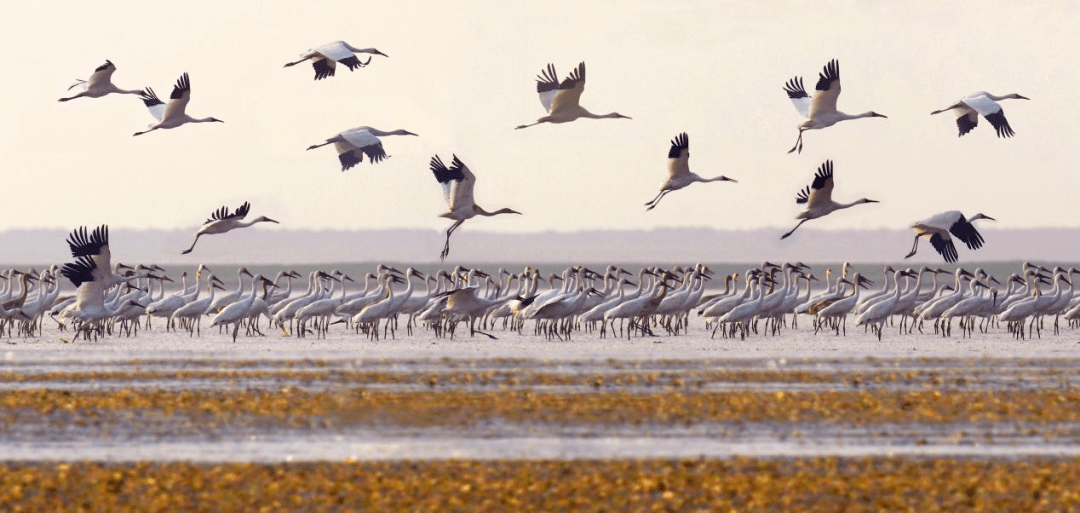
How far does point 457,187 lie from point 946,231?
9210mm

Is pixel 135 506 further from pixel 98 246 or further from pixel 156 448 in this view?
pixel 98 246

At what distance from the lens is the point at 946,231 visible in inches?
1267

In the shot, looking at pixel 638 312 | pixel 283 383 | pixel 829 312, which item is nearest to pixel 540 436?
pixel 283 383

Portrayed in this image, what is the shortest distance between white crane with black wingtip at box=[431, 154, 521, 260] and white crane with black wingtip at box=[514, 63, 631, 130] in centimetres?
249

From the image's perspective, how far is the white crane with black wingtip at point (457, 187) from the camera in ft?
109

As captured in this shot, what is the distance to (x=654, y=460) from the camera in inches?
589

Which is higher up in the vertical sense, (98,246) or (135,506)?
(98,246)

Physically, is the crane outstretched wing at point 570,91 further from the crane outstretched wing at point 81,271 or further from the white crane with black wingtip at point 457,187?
the crane outstretched wing at point 81,271

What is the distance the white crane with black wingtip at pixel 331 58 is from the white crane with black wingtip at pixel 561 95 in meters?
2.91

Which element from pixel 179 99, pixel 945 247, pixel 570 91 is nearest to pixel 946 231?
pixel 945 247

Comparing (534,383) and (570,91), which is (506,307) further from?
(534,383)

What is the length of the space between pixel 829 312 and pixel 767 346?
19.2 ft

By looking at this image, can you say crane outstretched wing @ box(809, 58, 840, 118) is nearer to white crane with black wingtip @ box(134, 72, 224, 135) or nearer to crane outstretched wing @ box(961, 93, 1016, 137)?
crane outstretched wing @ box(961, 93, 1016, 137)

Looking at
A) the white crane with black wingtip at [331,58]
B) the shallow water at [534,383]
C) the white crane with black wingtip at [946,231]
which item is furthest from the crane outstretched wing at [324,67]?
the white crane with black wingtip at [946,231]
